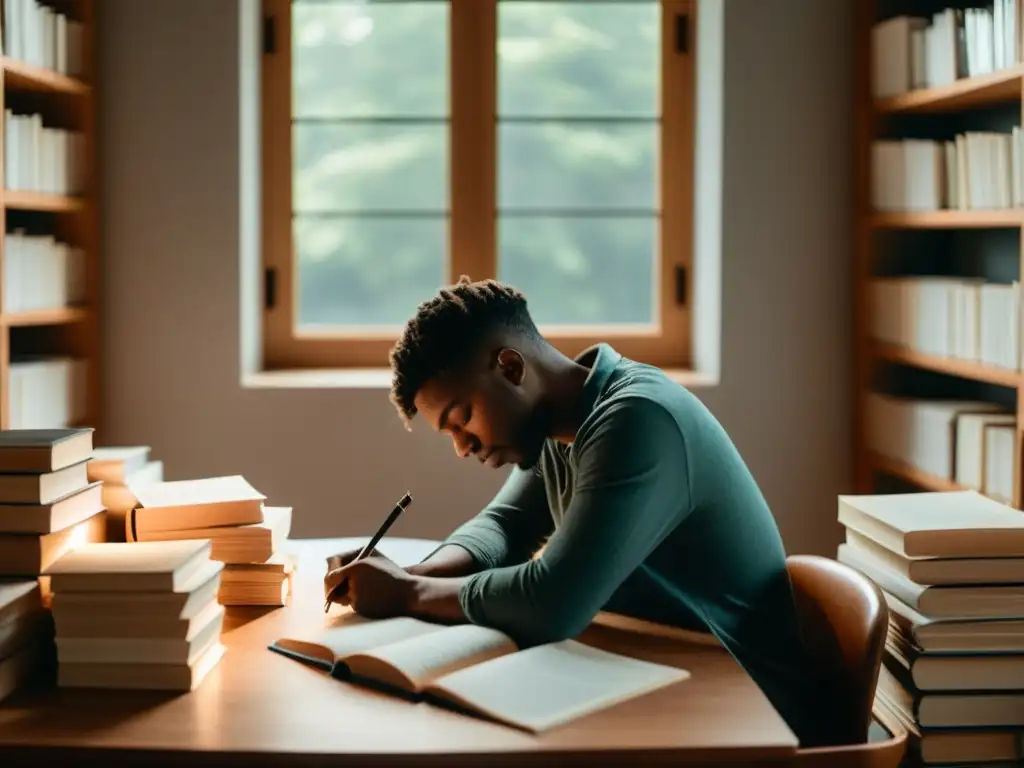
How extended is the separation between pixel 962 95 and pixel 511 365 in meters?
1.88

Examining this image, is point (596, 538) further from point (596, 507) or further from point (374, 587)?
point (374, 587)

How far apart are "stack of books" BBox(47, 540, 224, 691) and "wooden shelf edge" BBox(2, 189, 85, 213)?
1.80 meters

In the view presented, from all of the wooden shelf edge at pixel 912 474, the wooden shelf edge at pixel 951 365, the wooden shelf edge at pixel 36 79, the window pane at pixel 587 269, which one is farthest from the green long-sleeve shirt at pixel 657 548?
the window pane at pixel 587 269

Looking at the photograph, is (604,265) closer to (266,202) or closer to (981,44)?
(266,202)

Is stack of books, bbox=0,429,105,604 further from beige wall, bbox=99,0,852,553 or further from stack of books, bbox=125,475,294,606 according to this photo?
beige wall, bbox=99,0,852,553

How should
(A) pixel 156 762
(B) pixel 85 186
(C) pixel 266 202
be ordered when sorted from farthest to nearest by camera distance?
1. (C) pixel 266 202
2. (B) pixel 85 186
3. (A) pixel 156 762

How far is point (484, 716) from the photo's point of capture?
54.9 inches

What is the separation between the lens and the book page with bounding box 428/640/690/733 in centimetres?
139

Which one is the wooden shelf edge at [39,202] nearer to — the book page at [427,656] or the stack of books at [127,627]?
the stack of books at [127,627]

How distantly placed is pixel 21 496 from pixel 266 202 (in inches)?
94.1

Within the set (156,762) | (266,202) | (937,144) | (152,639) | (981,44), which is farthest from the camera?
(266,202)

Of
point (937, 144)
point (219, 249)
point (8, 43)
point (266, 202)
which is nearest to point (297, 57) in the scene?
point (266, 202)

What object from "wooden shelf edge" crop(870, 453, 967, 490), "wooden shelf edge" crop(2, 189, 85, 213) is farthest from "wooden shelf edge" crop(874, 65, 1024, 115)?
"wooden shelf edge" crop(2, 189, 85, 213)

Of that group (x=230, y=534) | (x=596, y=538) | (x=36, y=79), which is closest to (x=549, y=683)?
(x=596, y=538)
